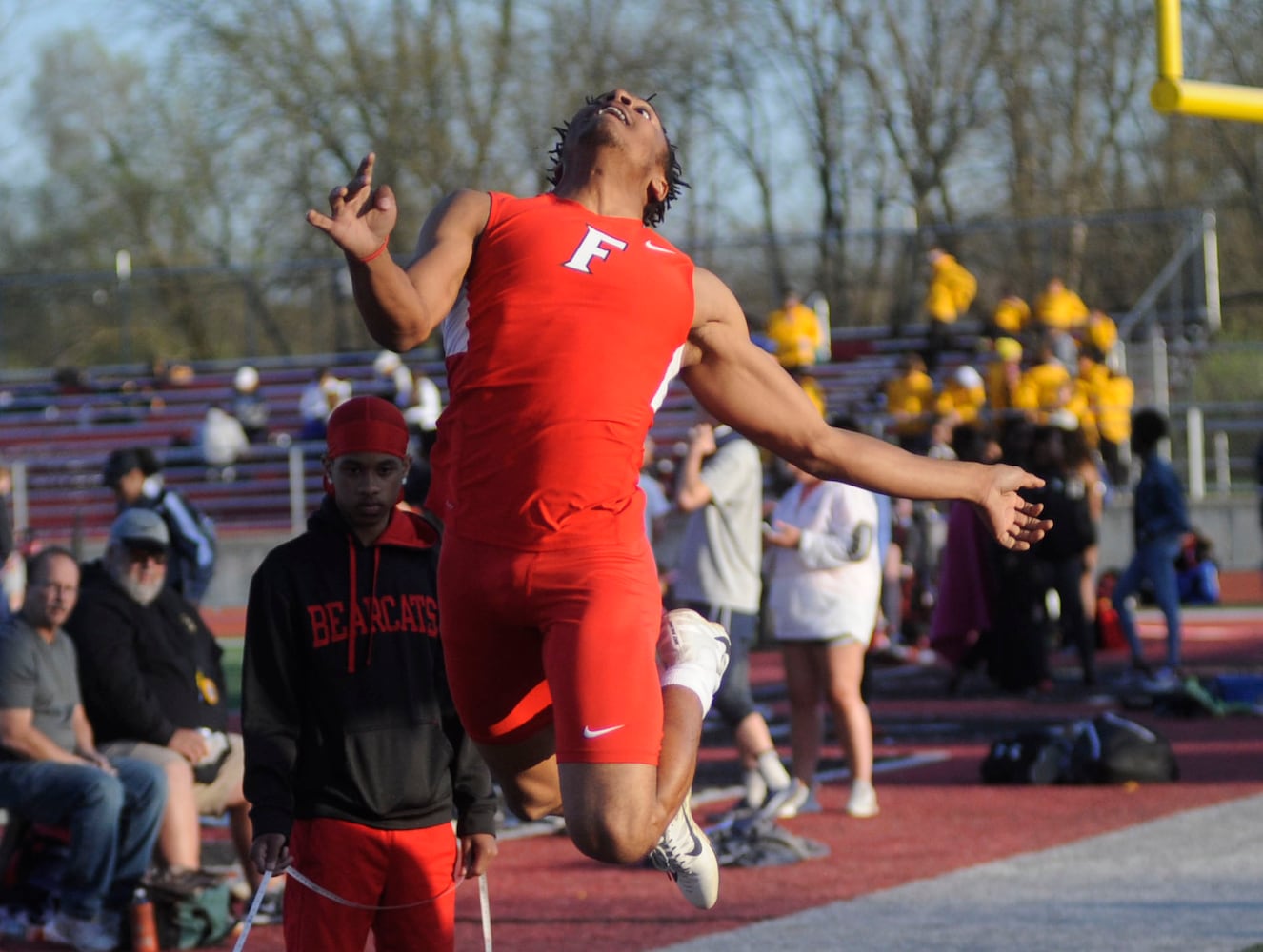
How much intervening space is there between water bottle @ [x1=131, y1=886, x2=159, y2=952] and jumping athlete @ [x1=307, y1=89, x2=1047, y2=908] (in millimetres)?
3075

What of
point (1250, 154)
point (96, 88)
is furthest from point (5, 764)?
point (96, 88)

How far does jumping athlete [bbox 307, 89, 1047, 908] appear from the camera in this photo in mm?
4391

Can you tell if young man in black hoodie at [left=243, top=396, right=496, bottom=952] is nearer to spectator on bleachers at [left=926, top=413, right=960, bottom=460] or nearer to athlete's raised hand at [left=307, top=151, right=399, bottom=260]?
athlete's raised hand at [left=307, top=151, right=399, bottom=260]

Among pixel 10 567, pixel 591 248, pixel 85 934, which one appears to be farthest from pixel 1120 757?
pixel 10 567

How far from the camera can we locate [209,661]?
8.33m

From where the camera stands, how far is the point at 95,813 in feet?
24.4

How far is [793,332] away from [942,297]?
3068 mm

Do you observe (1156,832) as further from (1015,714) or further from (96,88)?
(96,88)

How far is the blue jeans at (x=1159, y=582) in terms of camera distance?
15516mm

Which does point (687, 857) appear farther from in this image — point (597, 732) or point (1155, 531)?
point (1155, 531)

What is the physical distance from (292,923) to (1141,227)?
33893mm

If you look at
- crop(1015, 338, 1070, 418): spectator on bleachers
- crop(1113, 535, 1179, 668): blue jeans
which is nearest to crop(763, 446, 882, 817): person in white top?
crop(1113, 535, 1179, 668): blue jeans

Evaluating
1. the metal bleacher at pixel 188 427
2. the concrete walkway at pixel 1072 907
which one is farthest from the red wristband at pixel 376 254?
the metal bleacher at pixel 188 427

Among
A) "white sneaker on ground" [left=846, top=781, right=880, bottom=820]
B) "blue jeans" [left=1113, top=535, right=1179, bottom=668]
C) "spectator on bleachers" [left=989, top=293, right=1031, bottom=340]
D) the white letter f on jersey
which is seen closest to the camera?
the white letter f on jersey
